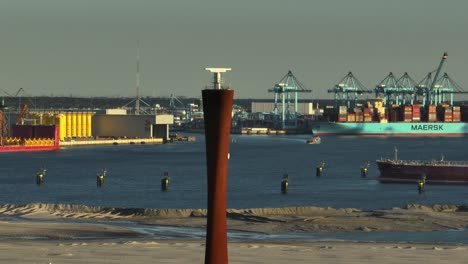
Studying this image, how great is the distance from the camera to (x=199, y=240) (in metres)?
41.2

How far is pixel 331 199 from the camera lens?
72812mm

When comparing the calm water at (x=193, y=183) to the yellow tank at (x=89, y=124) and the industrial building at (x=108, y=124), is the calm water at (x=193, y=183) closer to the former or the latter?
the industrial building at (x=108, y=124)

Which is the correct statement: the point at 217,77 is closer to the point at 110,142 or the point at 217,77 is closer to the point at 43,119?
the point at 110,142

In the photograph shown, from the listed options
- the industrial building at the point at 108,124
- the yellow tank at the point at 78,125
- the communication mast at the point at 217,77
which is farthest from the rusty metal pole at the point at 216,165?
the yellow tank at the point at 78,125

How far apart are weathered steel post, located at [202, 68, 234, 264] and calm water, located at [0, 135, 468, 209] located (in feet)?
139

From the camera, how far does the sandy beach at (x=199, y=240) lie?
111 ft

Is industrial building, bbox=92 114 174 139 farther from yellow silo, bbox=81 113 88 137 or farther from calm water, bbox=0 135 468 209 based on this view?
calm water, bbox=0 135 468 209

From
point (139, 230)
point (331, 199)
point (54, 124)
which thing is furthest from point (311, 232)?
point (54, 124)

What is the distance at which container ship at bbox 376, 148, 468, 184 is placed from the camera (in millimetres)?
88875

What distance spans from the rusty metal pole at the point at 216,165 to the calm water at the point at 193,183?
42291 mm

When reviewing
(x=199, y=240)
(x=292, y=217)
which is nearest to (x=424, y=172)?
(x=292, y=217)

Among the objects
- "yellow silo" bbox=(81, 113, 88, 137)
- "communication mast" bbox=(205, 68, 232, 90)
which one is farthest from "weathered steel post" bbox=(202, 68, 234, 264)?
"yellow silo" bbox=(81, 113, 88, 137)

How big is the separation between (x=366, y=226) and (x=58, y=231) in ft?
40.7

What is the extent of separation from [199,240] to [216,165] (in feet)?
59.7
